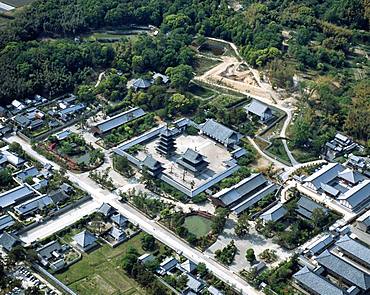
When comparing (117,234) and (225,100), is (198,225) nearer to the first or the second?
(117,234)

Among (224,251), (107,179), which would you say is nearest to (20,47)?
(107,179)

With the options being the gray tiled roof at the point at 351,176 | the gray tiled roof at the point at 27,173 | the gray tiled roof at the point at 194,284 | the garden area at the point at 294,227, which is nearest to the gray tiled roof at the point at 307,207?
the garden area at the point at 294,227

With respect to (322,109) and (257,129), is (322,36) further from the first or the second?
(257,129)

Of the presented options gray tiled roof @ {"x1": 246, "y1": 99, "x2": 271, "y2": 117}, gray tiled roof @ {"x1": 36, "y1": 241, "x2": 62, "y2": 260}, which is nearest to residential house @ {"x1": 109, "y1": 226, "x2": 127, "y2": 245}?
gray tiled roof @ {"x1": 36, "y1": 241, "x2": 62, "y2": 260}

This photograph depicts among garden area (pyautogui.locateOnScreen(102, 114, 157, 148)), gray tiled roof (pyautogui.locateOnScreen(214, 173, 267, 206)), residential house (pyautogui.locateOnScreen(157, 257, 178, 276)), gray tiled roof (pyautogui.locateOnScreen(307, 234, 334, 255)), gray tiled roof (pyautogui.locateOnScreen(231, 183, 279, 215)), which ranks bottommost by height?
garden area (pyautogui.locateOnScreen(102, 114, 157, 148))

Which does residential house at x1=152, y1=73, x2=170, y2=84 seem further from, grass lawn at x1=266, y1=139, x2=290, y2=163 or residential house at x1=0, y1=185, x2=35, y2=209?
residential house at x1=0, y1=185, x2=35, y2=209
